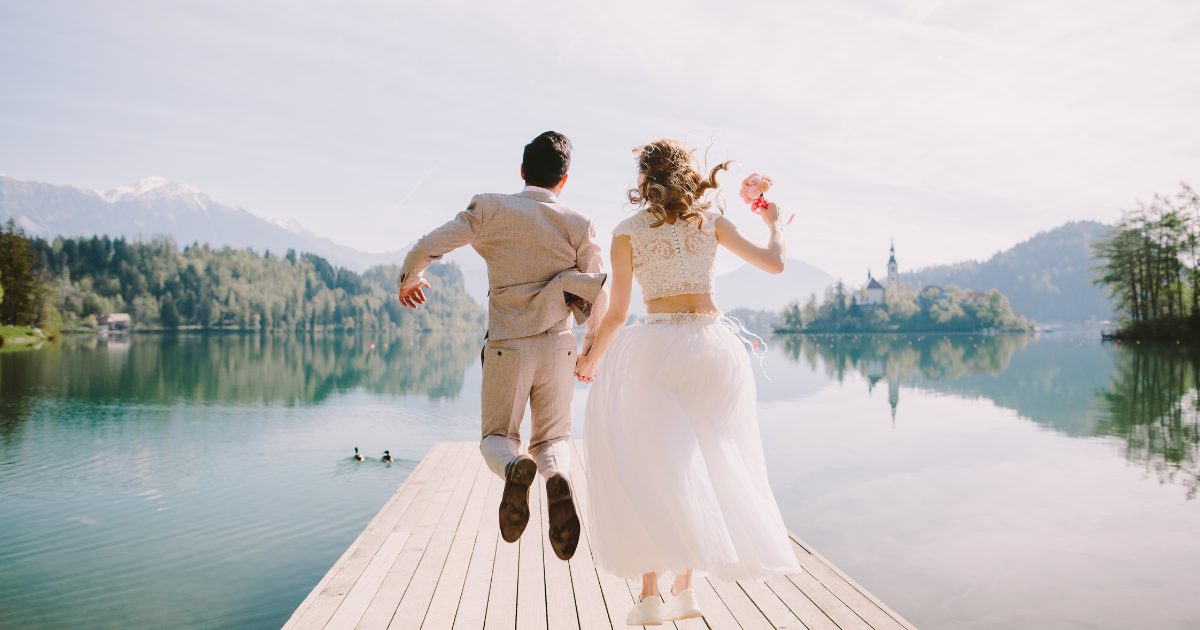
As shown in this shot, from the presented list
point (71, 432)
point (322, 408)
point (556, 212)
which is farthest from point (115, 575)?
point (322, 408)

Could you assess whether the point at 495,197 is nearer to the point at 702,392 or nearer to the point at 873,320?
the point at 702,392

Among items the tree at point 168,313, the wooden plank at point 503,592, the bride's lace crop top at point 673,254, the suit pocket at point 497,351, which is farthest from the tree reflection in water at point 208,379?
the tree at point 168,313

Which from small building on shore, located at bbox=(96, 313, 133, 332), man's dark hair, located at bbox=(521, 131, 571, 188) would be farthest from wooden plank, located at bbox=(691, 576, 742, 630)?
small building on shore, located at bbox=(96, 313, 133, 332)

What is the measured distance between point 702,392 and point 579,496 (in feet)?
11.4

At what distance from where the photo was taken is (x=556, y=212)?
3.45 metres

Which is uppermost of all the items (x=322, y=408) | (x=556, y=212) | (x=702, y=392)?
(x=556, y=212)

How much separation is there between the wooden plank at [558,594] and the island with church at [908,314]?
365 feet

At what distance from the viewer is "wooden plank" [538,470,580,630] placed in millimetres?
3465

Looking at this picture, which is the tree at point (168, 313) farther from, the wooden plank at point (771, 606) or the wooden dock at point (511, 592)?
the wooden plank at point (771, 606)

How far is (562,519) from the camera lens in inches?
119

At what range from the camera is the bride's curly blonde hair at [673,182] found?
10.7 feet

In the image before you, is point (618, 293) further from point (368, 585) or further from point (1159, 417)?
point (1159, 417)

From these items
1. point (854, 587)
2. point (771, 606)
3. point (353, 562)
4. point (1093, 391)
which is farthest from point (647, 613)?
point (1093, 391)

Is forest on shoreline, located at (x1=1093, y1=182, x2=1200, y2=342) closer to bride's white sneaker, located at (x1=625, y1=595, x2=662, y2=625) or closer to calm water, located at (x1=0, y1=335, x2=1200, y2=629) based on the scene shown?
calm water, located at (x1=0, y1=335, x2=1200, y2=629)
